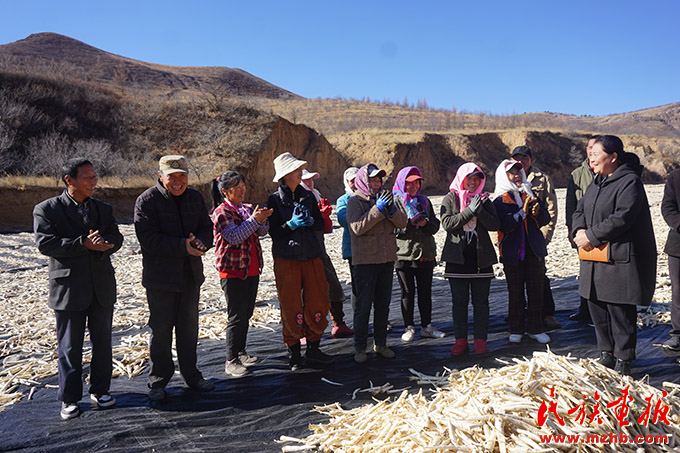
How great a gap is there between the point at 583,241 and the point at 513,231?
105cm

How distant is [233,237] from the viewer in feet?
14.3

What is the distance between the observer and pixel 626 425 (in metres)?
2.71

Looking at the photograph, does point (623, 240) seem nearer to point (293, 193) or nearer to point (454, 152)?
point (293, 193)

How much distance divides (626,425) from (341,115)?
153 feet

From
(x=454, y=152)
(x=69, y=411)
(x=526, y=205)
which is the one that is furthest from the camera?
(x=454, y=152)

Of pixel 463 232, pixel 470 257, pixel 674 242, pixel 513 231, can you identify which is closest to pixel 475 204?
pixel 463 232

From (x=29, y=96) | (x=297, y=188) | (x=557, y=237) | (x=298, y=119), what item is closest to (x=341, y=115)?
(x=298, y=119)

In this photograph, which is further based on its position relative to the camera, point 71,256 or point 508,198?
point 508,198

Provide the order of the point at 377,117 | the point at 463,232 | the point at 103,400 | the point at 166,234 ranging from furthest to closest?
the point at 377,117, the point at 463,232, the point at 166,234, the point at 103,400

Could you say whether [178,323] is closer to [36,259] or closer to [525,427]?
[525,427]

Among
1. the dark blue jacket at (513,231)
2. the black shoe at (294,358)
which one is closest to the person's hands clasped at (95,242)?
the black shoe at (294,358)

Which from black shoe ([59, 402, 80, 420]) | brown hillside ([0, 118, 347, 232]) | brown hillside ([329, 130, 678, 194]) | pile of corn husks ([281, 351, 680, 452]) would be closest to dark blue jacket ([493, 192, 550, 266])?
pile of corn husks ([281, 351, 680, 452])

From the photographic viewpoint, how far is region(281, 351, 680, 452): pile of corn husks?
2.58 m

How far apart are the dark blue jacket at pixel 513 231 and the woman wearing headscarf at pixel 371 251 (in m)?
1.12
